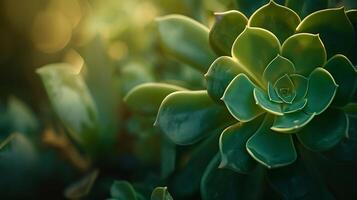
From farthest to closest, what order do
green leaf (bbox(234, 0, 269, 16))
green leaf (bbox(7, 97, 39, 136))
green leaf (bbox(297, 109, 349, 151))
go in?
green leaf (bbox(7, 97, 39, 136)) < green leaf (bbox(234, 0, 269, 16)) < green leaf (bbox(297, 109, 349, 151))

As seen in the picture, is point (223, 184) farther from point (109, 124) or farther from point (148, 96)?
point (109, 124)

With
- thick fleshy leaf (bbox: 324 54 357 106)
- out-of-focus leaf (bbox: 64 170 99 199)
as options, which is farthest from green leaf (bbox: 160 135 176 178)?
thick fleshy leaf (bbox: 324 54 357 106)

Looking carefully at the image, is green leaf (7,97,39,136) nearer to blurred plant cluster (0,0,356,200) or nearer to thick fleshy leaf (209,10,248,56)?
blurred plant cluster (0,0,356,200)

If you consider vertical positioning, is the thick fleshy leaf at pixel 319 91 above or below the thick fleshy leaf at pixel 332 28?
below

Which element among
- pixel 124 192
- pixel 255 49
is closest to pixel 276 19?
pixel 255 49

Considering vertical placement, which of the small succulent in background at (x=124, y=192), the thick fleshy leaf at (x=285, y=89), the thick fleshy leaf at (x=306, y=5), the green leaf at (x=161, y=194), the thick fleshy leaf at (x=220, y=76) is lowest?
the small succulent in background at (x=124, y=192)

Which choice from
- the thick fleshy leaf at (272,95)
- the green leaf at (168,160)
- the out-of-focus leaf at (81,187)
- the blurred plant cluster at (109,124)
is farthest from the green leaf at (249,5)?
the out-of-focus leaf at (81,187)

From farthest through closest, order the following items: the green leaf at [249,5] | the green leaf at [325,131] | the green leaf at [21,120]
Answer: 1. the green leaf at [21,120]
2. the green leaf at [249,5]
3. the green leaf at [325,131]

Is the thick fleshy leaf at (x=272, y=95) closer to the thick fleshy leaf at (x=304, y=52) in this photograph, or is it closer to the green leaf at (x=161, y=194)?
Result: the thick fleshy leaf at (x=304, y=52)
